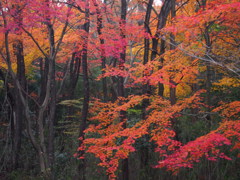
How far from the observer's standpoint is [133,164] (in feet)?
29.3

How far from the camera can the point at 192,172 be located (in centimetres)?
730

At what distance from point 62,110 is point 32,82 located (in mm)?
3220

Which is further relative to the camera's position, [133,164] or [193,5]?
[193,5]

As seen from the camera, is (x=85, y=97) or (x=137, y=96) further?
(x=85, y=97)

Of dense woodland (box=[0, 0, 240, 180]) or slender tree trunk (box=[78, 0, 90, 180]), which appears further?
slender tree trunk (box=[78, 0, 90, 180])

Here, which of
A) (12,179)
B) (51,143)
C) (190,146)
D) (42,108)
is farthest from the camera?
(12,179)

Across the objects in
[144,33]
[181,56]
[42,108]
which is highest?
[144,33]

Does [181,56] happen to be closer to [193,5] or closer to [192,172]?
[192,172]

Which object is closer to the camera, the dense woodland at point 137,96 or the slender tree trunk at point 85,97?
the dense woodland at point 137,96

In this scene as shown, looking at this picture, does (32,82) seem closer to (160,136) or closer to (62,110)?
(62,110)

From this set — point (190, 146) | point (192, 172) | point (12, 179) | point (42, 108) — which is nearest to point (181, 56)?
point (190, 146)

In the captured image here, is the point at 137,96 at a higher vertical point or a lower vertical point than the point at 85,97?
higher

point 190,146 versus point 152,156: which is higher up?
point 190,146

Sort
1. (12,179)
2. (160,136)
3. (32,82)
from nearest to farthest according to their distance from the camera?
(160,136) < (12,179) < (32,82)
